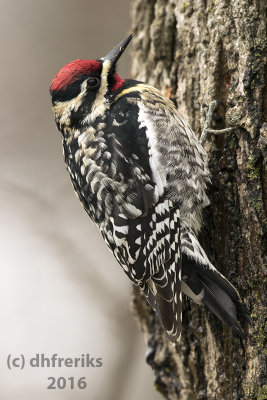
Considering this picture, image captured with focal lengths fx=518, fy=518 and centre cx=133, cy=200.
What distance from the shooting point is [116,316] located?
17.5 feet

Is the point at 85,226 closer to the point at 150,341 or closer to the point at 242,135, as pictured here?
the point at 150,341

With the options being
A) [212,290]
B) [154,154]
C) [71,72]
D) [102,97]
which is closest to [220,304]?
[212,290]

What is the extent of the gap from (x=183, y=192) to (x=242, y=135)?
466 millimetres

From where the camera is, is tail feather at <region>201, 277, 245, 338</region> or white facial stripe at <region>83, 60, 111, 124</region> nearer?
tail feather at <region>201, 277, 245, 338</region>

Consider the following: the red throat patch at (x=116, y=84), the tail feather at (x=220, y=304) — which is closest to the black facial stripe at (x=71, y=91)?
the red throat patch at (x=116, y=84)

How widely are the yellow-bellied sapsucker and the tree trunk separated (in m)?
0.11

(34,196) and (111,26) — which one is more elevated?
(111,26)

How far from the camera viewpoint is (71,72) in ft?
10.0

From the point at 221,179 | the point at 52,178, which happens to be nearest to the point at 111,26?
the point at 52,178

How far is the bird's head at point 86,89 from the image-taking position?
313 centimetres

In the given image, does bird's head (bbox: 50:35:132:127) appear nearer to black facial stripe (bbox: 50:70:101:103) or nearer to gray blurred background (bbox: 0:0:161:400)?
black facial stripe (bbox: 50:70:101:103)

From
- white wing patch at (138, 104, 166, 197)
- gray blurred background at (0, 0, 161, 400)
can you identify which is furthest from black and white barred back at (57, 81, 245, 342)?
gray blurred background at (0, 0, 161, 400)

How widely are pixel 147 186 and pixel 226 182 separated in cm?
45

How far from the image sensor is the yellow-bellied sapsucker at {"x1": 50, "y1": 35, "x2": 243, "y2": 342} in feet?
9.36
